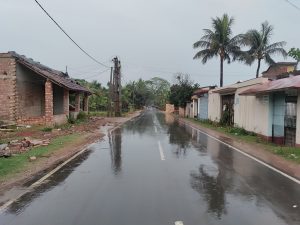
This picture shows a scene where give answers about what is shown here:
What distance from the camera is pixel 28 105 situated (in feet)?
97.4

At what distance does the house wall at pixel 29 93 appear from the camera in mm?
28375

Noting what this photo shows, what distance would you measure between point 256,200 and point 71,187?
4200mm

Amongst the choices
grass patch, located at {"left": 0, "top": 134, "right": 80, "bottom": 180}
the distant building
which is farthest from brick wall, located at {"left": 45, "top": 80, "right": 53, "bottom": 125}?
the distant building

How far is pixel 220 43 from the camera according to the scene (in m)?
49.5

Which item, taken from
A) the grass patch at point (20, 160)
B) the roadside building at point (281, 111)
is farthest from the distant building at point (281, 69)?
the grass patch at point (20, 160)

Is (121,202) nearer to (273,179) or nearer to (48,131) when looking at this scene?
(273,179)

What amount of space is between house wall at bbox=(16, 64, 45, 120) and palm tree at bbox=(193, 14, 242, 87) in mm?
24908

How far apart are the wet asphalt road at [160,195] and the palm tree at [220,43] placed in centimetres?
3713

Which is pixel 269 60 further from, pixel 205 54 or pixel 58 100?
pixel 58 100

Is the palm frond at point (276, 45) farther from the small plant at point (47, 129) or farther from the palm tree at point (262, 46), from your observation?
the small plant at point (47, 129)

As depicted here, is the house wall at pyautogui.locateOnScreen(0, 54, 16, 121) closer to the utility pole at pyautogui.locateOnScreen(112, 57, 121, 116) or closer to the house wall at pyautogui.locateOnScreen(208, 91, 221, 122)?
the house wall at pyautogui.locateOnScreen(208, 91, 221, 122)

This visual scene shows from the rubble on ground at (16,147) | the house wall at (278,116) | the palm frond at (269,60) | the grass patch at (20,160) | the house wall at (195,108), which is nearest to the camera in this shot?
the grass patch at (20,160)

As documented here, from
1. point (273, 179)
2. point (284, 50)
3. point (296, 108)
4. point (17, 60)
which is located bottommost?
point (273, 179)

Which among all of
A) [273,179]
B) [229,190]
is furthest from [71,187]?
[273,179]
